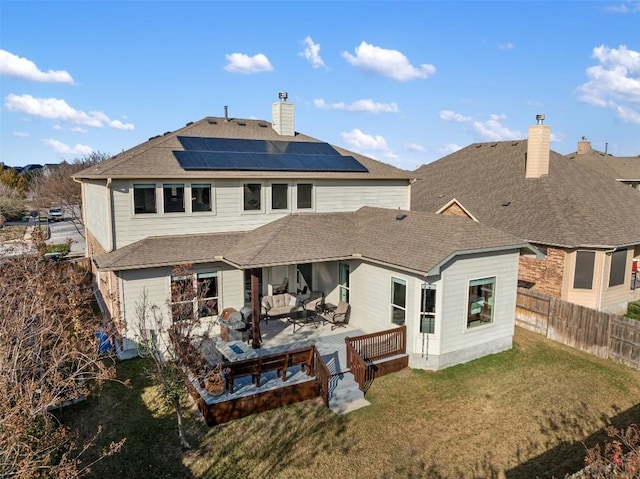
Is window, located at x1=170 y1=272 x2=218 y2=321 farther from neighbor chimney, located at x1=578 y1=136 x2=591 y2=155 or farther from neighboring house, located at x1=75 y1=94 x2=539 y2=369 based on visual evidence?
neighbor chimney, located at x1=578 y1=136 x2=591 y2=155

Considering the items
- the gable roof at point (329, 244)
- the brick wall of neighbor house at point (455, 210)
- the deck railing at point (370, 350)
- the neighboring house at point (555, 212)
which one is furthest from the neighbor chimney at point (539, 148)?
the deck railing at point (370, 350)

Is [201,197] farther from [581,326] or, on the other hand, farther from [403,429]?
[581,326]

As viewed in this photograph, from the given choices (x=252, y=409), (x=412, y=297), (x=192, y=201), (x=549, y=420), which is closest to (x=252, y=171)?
(x=192, y=201)

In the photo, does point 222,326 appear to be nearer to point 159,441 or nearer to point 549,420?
point 159,441

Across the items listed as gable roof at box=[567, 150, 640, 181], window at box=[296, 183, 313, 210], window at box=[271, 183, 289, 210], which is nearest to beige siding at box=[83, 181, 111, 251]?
window at box=[271, 183, 289, 210]

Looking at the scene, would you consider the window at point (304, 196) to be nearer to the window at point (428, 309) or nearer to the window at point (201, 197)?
the window at point (201, 197)
